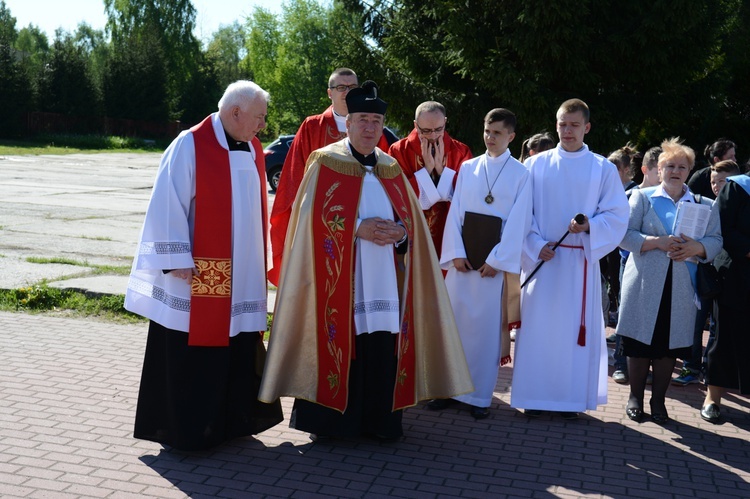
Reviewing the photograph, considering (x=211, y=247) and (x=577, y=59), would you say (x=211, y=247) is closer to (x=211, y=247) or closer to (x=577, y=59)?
(x=211, y=247)

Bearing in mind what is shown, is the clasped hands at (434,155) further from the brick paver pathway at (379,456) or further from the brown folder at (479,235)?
the brick paver pathway at (379,456)

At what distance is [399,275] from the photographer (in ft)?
17.7

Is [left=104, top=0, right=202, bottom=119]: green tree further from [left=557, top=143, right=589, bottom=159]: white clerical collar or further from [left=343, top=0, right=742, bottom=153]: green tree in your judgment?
[left=557, top=143, right=589, bottom=159]: white clerical collar

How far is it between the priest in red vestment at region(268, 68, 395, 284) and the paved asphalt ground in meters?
1.19

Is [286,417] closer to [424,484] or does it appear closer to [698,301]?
[424,484]

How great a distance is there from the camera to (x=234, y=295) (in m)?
5.02

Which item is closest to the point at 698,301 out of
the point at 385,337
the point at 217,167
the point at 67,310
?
the point at 385,337

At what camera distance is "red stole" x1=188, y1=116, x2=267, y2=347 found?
16.0 ft

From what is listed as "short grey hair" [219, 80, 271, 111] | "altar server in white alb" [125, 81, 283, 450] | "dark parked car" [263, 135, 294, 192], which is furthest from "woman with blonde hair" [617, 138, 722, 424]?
"dark parked car" [263, 135, 294, 192]

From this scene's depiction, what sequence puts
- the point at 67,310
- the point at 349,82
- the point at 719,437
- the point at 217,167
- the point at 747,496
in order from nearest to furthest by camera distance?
the point at 747,496, the point at 217,167, the point at 719,437, the point at 349,82, the point at 67,310

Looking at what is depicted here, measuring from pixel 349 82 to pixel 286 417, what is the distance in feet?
8.08

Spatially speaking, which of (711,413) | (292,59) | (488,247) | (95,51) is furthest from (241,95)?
(95,51)

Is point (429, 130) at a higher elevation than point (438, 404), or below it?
higher

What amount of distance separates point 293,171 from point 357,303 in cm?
141
